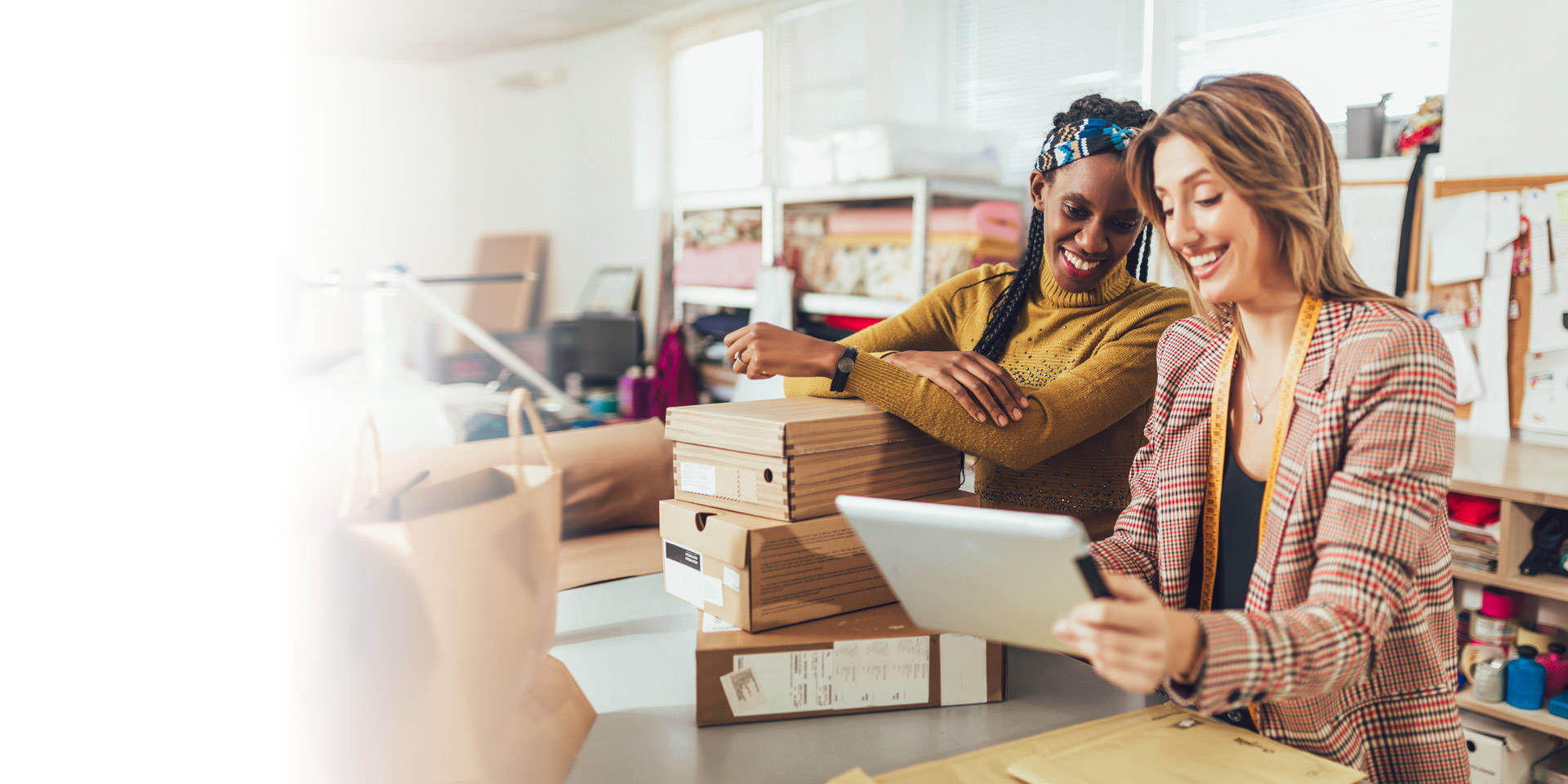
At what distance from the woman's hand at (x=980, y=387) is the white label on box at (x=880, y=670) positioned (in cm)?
30

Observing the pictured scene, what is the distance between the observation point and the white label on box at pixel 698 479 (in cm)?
101

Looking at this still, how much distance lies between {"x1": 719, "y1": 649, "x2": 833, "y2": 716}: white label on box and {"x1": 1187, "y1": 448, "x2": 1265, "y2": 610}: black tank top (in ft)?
1.19

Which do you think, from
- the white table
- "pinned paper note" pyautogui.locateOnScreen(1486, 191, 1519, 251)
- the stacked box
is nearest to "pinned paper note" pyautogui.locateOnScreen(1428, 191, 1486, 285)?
"pinned paper note" pyautogui.locateOnScreen(1486, 191, 1519, 251)

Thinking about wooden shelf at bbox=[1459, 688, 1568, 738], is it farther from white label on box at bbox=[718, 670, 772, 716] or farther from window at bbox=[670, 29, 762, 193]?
window at bbox=[670, 29, 762, 193]

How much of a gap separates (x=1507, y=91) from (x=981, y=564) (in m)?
1.97

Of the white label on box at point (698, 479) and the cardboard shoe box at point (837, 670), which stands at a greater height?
the white label on box at point (698, 479)

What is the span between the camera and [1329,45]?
7.61 ft

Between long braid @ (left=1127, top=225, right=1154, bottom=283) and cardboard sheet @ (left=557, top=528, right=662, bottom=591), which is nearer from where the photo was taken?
cardboard sheet @ (left=557, top=528, right=662, bottom=591)

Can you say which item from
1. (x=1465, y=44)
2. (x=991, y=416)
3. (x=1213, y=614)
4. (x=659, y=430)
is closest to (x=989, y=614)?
(x=1213, y=614)

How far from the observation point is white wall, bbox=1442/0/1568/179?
1888 millimetres

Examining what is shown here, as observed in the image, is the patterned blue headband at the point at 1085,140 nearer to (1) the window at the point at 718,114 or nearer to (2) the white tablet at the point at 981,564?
(1) the window at the point at 718,114

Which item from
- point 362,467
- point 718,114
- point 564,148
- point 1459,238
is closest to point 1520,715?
point 1459,238

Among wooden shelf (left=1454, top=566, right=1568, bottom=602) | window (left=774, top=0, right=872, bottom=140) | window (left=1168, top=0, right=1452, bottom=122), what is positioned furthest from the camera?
window (left=774, top=0, right=872, bottom=140)

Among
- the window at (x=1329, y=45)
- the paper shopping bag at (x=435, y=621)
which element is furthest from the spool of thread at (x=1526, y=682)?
the paper shopping bag at (x=435, y=621)
